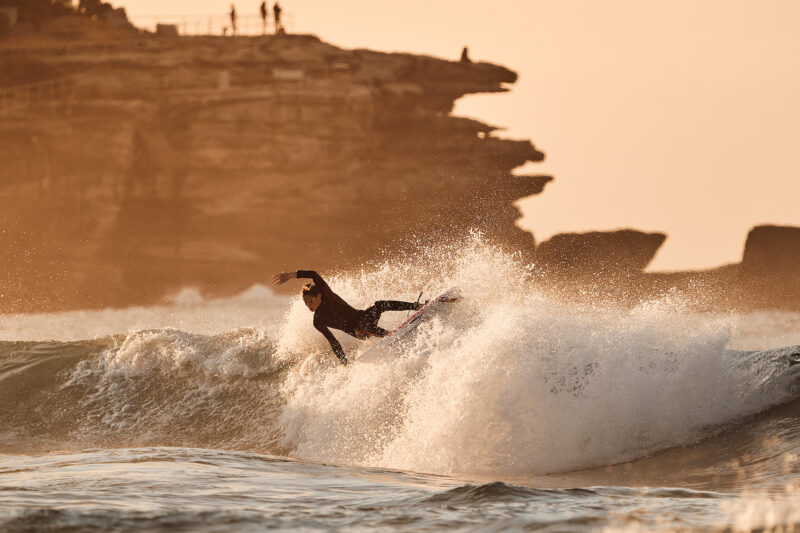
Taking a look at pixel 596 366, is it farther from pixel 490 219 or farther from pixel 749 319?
pixel 490 219

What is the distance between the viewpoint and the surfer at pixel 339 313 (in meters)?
12.1

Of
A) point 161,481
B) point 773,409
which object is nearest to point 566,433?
point 773,409

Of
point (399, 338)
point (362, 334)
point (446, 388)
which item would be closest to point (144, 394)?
point (362, 334)

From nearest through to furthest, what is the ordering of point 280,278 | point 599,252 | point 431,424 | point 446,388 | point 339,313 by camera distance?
point 431,424 < point 446,388 < point 280,278 < point 339,313 < point 599,252

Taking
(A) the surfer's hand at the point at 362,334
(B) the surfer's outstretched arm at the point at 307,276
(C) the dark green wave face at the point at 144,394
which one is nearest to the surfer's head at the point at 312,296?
(B) the surfer's outstretched arm at the point at 307,276

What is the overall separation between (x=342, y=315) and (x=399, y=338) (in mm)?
831

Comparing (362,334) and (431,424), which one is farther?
(362,334)

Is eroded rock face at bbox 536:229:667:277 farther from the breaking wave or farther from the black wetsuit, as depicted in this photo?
the black wetsuit

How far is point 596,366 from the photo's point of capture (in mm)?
10555

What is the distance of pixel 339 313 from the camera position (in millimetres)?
12359

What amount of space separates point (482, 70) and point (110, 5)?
3010 cm

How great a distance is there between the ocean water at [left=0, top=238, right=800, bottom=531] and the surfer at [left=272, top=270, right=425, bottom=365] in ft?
1.63

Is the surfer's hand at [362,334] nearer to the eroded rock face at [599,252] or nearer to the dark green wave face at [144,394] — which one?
the dark green wave face at [144,394]

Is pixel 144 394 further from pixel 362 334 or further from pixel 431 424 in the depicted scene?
pixel 431 424
